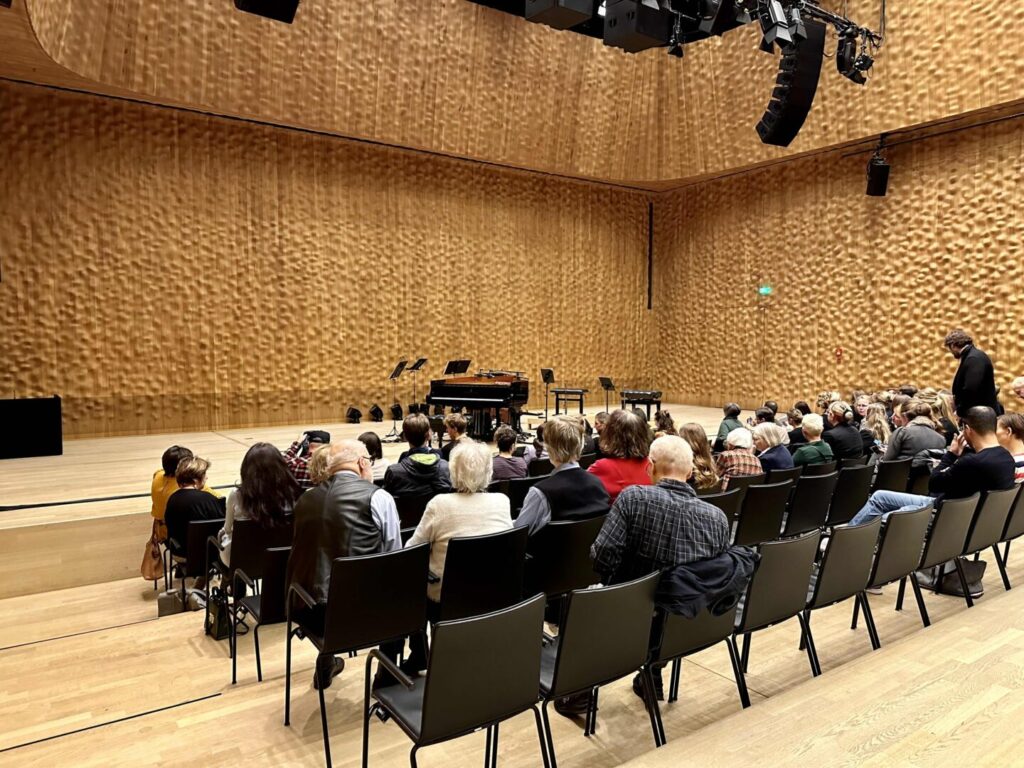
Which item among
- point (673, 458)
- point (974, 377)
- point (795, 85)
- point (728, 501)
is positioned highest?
point (795, 85)

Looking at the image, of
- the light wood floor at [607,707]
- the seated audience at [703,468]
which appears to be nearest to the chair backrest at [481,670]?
the light wood floor at [607,707]

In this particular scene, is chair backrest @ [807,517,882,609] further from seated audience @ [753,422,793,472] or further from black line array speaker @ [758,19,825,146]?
black line array speaker @ [758,19,825,146]

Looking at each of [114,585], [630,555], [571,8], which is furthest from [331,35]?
[630,555]

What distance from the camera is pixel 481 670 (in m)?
2.13

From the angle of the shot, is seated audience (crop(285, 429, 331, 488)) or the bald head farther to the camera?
seated audience (crop(285, 429, 331, 488))

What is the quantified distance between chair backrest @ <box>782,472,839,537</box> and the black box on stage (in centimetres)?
732

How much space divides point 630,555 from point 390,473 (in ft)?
6.16

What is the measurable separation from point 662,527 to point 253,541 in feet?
6.58

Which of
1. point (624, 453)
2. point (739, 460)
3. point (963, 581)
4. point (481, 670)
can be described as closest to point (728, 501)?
point (624, 453)

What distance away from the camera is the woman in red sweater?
12.2ft

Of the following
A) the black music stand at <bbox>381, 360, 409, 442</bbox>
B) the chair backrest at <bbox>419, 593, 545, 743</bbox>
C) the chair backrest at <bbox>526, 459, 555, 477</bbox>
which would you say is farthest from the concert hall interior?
the chair backrest at <bbox>526, 459, 555, 477</bbox>

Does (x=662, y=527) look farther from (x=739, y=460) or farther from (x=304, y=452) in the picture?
(x=304, y=452)

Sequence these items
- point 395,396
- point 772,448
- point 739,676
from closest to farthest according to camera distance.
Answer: point 739,676
point 772,448
point 395,396

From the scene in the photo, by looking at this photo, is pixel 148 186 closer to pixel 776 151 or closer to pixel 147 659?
pixel 147 659
